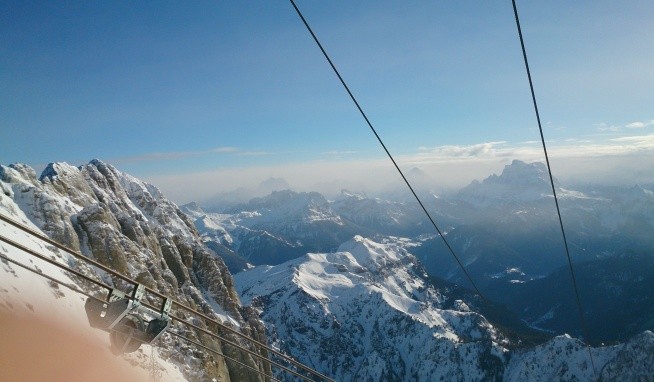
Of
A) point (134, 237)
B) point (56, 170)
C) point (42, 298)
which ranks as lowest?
point (42, 298)

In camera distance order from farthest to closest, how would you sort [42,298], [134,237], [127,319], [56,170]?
[56,170] → [134,237] → [42,298] → [127,319]

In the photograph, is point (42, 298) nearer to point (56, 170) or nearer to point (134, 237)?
point (134, 237)

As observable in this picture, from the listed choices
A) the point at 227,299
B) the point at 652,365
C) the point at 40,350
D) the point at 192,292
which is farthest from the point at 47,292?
the point at 652,365

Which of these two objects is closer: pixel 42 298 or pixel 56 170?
pixel 42 298

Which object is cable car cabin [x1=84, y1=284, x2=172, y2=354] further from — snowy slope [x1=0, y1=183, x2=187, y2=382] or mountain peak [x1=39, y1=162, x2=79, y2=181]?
mountain peak [x1=39, y1=162, x2=79, y2=181]

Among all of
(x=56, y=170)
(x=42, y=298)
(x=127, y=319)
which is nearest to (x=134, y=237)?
(x=56, y=170)

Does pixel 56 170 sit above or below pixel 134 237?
above

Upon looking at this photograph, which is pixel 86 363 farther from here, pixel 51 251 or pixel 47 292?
pixel 51 251
